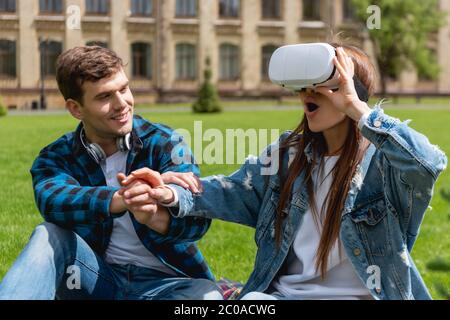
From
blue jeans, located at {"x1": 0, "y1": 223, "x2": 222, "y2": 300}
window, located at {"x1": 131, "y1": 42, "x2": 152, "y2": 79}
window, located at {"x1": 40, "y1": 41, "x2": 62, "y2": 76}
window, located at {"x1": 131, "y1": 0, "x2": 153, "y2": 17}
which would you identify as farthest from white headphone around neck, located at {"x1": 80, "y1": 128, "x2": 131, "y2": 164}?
window, located at {"x1": 131, "y1": 0, "x2": 153, "y2": 17}

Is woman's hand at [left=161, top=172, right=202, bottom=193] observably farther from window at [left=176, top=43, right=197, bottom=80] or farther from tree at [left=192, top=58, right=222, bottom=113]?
window at [left=176, top=43, right=197, bottom=80]

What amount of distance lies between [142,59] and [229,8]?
5.72 meters

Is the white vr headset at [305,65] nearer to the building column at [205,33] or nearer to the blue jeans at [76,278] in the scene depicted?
the blue jeans at [76,278]

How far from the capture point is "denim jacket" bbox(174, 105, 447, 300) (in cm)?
262

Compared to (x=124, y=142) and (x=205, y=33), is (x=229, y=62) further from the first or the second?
(x=124, y=142)

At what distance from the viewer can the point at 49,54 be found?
40.2 m

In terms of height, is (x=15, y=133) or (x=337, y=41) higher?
(x=337, y=41)

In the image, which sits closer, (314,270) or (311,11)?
(314,270)

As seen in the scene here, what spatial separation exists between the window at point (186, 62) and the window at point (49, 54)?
5993 millimetres

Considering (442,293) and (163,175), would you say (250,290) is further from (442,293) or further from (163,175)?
(442,293)

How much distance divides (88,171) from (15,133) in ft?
54.5

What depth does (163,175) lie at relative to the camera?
10.2 feet

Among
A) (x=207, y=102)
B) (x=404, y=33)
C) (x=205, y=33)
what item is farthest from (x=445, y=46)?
(x=207, y=102)
